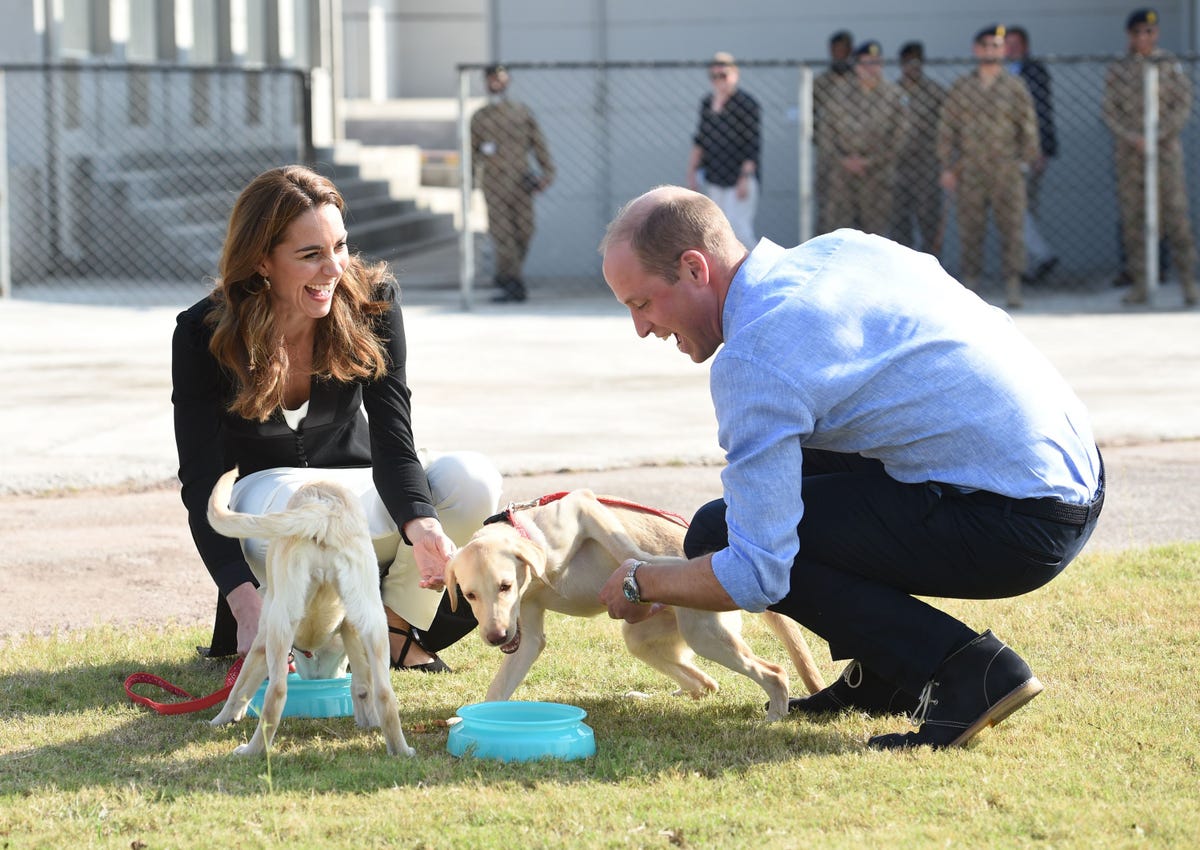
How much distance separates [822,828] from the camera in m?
3.36

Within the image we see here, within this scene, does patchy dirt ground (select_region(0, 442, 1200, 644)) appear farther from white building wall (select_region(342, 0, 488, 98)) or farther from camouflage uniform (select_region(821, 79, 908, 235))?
white building wall (select_region(342, 0, 488, 98))

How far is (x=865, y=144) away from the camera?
14.7 m

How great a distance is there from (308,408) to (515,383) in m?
5.93

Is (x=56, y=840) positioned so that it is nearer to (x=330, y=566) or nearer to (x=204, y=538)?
(x=330, y=566)

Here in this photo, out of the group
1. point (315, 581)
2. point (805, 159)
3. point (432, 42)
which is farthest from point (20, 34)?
point (432, 42)

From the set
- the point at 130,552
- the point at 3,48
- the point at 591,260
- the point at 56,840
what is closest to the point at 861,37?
the point at 591,260

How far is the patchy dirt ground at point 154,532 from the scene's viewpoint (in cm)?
555

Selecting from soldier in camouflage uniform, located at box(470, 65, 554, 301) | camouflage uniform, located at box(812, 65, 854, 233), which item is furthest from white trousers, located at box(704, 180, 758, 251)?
soldier in camouflage uniform, located at box(470, 65, 554, 301)

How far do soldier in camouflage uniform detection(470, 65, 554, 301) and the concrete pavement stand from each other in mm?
600

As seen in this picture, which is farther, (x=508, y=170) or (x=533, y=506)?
(x=508, y=170)

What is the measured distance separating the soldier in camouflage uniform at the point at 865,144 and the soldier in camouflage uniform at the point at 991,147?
0.52 meters

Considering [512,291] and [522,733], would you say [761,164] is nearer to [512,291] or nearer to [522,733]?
[512,291]

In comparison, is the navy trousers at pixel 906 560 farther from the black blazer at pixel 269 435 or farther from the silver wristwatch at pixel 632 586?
the black blazer at pixel 269 435

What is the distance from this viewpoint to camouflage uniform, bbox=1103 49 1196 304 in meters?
13.9
